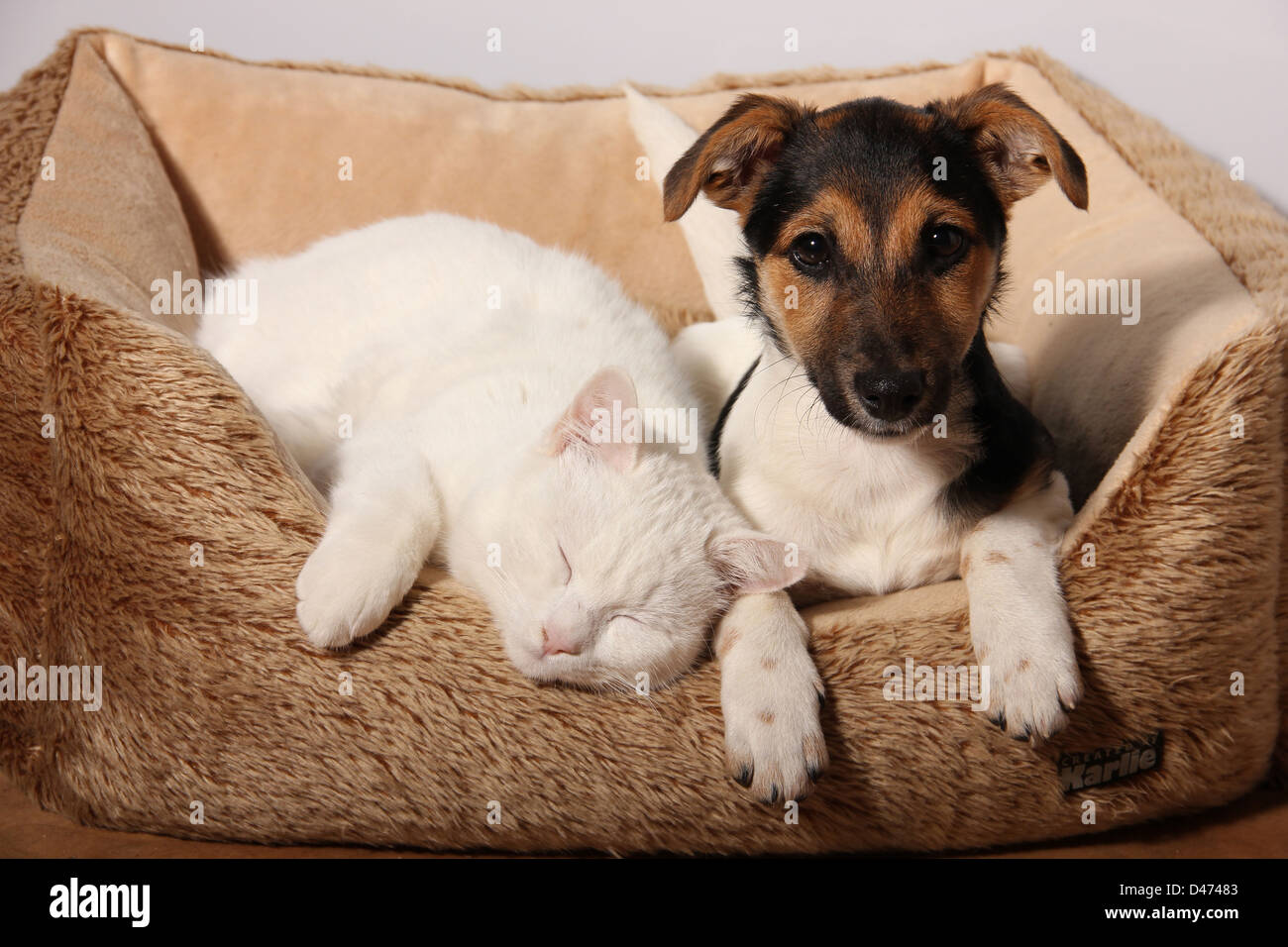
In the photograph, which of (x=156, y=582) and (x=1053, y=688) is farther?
(x=156, y=582)

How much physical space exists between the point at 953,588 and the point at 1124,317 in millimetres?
1055

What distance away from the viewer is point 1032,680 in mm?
1736

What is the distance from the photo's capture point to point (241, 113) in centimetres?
352

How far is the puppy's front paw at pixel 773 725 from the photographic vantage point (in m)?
1.67

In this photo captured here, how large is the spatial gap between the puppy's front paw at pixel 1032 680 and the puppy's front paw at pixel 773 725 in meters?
0.30

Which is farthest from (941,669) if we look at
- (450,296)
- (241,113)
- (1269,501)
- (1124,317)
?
(241,113)

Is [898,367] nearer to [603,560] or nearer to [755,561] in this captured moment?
[755,561]

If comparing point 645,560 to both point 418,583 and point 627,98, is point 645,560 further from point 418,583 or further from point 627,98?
point 627,98

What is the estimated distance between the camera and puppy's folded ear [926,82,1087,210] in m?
1.91
